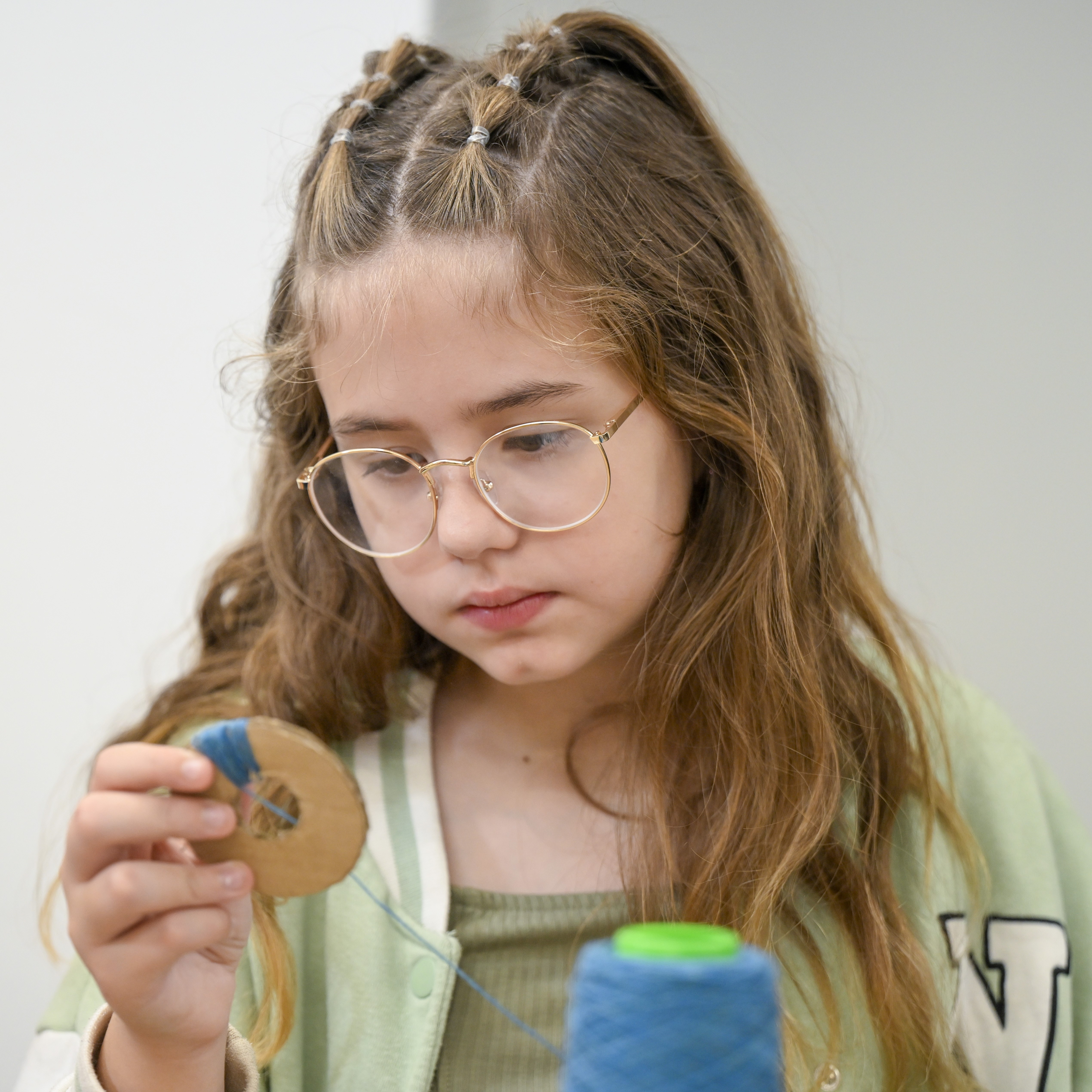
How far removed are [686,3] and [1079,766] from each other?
0.95m

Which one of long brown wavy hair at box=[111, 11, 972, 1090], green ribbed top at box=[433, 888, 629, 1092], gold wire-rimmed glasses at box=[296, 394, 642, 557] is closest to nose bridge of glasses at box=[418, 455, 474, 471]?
gold wire-rimmed glasses at box=[296, 394, 642, 557]

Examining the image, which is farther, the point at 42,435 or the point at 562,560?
the point at 42,435

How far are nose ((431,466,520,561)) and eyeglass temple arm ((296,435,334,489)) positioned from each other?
0.14 m

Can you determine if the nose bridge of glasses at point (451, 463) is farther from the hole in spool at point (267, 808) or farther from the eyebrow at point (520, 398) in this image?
the hole in spool at point (267, 808)

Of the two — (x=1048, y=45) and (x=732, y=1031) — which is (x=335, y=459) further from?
(x=1048, y=45)

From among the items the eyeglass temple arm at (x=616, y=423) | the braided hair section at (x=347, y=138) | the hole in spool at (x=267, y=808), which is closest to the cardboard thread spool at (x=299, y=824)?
the hole in spool at (x=267, y=808)

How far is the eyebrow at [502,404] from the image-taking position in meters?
0.71

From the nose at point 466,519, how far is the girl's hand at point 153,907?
0.78ft

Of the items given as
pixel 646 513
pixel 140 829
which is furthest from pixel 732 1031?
pixel 646 513

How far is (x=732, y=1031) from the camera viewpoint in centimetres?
38

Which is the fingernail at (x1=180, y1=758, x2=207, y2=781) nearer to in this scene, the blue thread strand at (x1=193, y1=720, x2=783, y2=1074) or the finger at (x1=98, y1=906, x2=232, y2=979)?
the finger at (x1=98, y1=906, x2=232, y2=979)

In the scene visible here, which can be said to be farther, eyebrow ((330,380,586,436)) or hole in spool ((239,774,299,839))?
eyebrow ((330,380,586,436))

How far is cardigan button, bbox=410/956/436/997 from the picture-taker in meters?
0.80

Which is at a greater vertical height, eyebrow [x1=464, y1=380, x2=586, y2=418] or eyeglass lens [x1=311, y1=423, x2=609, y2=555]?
eyebrow [x1=464, y1=380, x2=586, y2=418]
